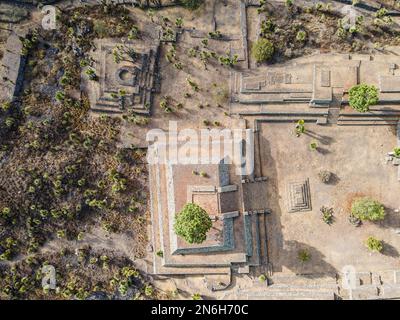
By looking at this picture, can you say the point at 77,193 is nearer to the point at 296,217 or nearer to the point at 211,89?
the point at 211,89

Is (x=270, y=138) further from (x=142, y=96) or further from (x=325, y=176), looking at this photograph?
(x=142, y=96)

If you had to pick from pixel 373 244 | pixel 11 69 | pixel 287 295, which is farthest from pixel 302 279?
pixel 11 69

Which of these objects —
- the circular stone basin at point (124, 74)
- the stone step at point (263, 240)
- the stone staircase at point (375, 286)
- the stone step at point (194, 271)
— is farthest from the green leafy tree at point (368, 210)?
the circular stone basin at point (124, 74)

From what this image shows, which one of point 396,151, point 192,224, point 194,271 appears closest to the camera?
point 192,224

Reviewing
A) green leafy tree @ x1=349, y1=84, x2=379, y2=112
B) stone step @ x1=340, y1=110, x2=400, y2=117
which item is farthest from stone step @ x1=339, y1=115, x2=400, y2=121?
green leafy tree @ x1=349, y1=84, x2=379, y2=112

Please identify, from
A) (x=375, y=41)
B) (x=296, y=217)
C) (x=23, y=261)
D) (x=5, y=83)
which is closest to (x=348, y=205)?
(x=296, y=217)

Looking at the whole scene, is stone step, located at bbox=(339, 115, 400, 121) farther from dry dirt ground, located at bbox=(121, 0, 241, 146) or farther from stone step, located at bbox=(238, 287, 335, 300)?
stone step, located at bbox=(238, 287, 335, 300)
